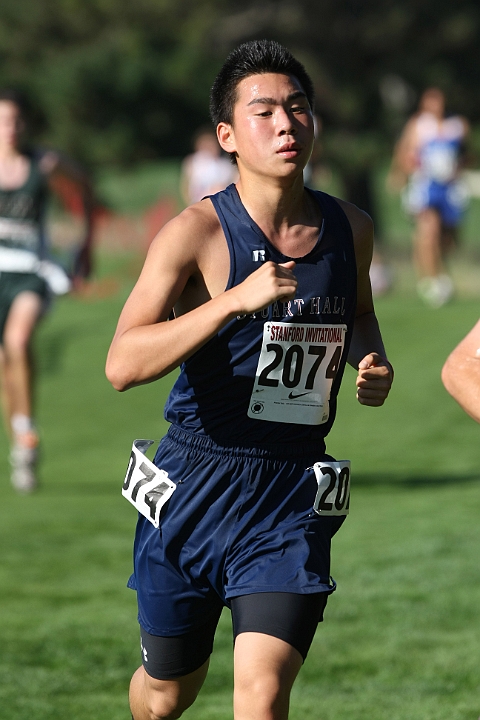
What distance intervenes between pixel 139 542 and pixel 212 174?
50.9 ft

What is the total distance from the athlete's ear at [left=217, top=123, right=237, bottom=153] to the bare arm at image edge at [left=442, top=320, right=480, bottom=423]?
855 mm

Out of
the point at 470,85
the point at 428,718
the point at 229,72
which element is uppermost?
the point at 470,85

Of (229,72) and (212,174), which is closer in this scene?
(229,72)

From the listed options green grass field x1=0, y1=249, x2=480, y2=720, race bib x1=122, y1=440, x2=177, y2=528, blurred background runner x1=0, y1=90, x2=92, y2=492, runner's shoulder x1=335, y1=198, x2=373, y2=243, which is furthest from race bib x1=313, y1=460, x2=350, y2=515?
blurred background runner x1=0, y1=90, x2=92, y2=492

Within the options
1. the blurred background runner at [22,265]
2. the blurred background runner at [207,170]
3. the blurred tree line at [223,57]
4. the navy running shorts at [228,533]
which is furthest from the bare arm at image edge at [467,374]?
the blurred tree line at [223,57]

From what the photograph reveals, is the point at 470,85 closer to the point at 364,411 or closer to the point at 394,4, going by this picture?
the point at 394,4

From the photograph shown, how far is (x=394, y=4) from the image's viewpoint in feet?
90.1

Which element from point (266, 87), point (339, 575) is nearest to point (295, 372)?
point (266, 87)

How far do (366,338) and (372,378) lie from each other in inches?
11.3

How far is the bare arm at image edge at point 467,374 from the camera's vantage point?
120 inches

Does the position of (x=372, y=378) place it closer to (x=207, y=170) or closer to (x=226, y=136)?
(x=226, y=136)

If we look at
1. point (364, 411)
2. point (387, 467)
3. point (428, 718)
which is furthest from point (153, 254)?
point (364, 411)

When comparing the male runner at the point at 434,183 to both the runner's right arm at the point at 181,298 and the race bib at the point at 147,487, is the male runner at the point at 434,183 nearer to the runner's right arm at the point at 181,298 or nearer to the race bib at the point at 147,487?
the race bib at the point at 147,487

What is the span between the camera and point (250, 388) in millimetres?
3381
